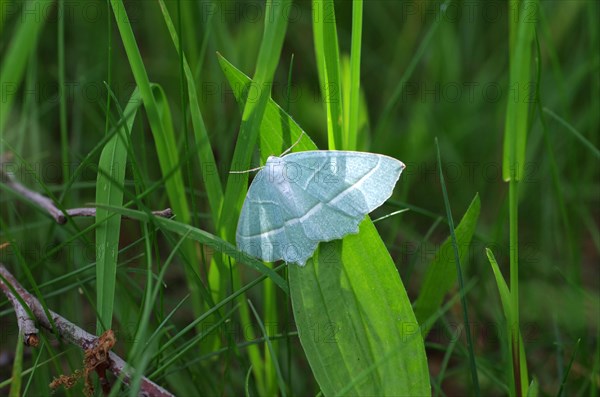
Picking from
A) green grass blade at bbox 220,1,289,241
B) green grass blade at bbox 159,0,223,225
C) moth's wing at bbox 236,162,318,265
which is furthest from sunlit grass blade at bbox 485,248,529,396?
green grass blade at bbox 159,0,223,225

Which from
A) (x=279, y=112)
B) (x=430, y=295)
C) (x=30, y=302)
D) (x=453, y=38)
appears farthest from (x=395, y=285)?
(x=453, y=38)

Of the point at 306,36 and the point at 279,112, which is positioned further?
the point at 306,36

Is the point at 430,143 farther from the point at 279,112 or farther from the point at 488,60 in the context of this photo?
the point at 279,112

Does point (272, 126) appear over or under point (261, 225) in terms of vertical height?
over

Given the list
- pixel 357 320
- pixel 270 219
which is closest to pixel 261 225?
pixel 270 219

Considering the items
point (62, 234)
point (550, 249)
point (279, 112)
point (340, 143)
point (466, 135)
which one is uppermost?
point (279, 112)

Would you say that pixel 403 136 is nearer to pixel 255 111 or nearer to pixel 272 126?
pixel 272 126
